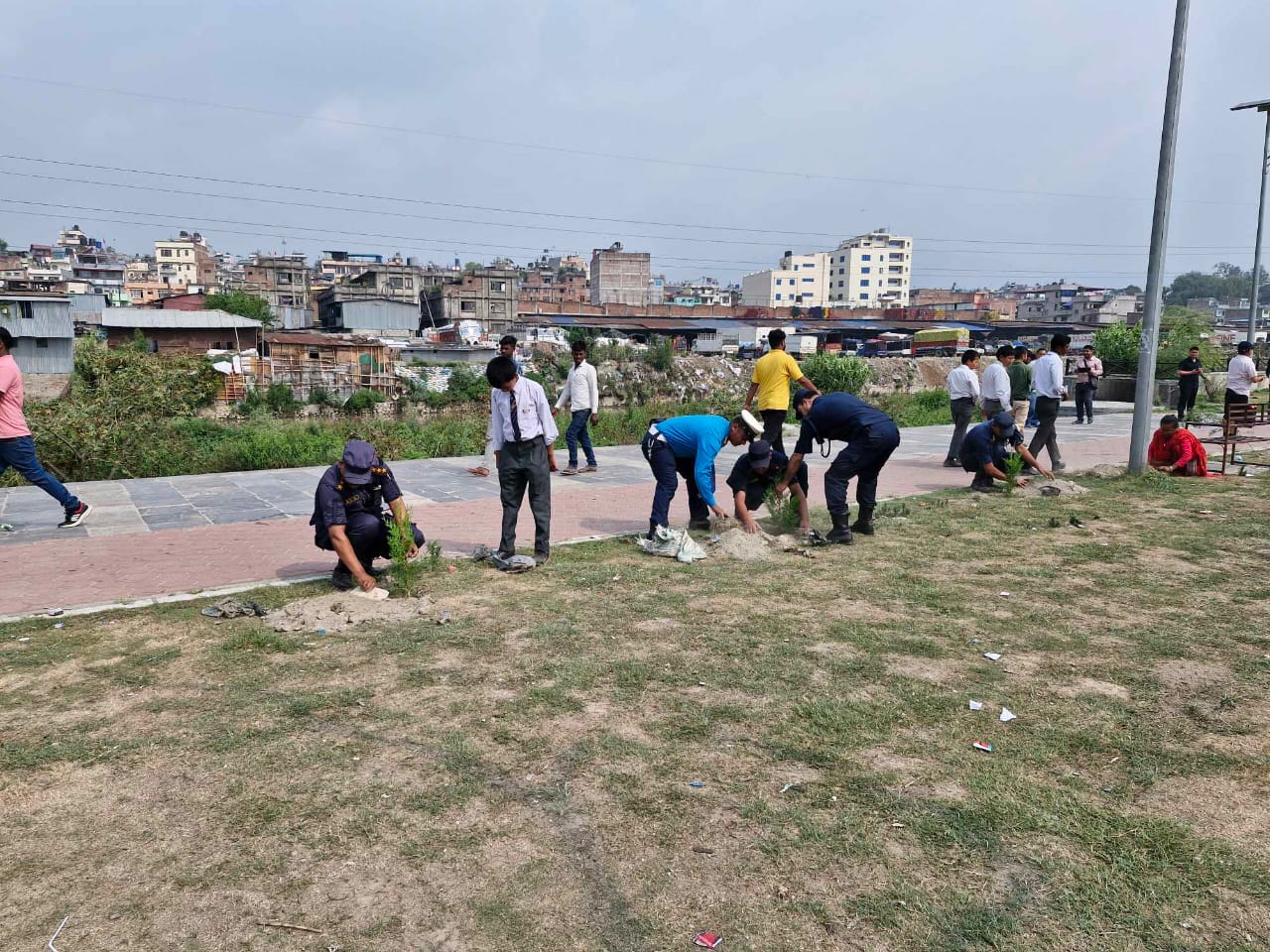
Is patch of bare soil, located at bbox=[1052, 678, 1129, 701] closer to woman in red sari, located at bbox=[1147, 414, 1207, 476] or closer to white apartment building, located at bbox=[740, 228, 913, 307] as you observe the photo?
woman in red sari, located at bbox=[1147, 414, 1207, 476]

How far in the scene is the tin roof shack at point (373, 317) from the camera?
202ft

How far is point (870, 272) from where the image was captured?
121938 mm

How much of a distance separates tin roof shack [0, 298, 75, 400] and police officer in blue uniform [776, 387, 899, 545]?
40.5 metres

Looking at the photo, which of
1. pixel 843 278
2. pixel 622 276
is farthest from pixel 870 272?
pixel 622 276

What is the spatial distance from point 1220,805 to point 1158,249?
8.95 metres

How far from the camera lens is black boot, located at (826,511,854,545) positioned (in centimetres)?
712

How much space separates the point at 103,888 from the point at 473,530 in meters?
5.28

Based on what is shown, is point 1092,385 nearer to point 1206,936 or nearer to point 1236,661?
point 1236,661

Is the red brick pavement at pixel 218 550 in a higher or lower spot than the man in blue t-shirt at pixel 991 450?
lower

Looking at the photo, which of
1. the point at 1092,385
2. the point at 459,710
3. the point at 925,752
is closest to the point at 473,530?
the point at 459,710

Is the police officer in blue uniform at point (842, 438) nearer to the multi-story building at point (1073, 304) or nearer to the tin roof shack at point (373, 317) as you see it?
the tin roof shack at point (373, 317)

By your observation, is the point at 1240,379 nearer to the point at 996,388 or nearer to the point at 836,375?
the point at 996,388

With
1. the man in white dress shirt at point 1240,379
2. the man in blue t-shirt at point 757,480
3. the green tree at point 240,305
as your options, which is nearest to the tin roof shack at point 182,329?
the green tree at point 240,305

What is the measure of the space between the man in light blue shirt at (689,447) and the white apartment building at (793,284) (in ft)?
375
